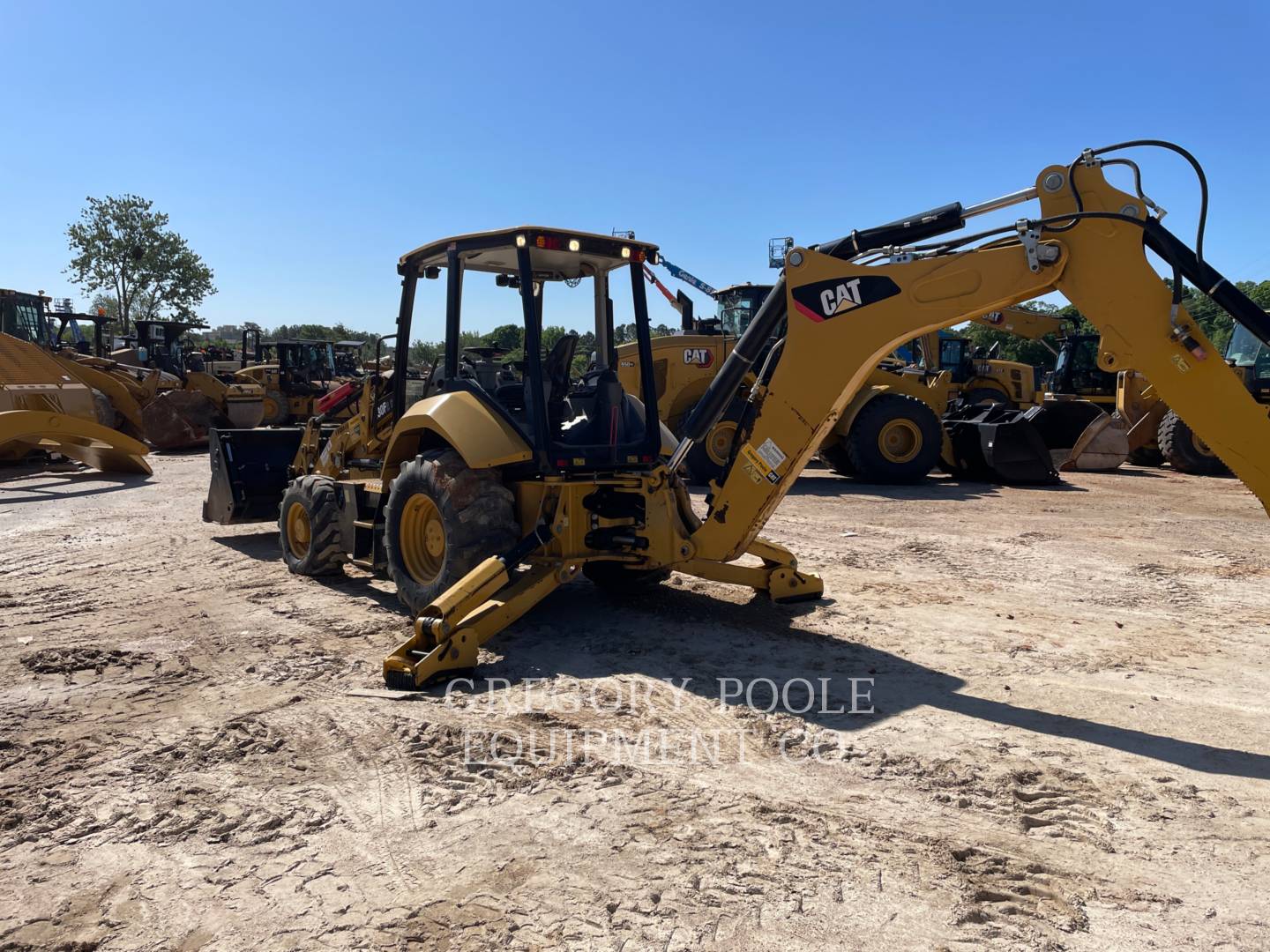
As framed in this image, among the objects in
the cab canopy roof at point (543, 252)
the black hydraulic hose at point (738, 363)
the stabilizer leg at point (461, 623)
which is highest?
the cab canopy roof at point (543, 252)

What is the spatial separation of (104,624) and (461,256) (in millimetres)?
3319

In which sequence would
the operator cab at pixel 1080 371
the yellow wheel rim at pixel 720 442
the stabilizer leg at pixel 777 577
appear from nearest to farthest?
the stabilizer leg at pixel 777 577
the yellow wheel rim at pixel 720 442
the operator cab at pixel 1080 371

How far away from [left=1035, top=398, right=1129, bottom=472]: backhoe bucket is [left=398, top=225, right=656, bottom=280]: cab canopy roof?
422 inches

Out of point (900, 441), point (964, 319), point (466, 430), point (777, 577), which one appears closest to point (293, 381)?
point (900, 441)

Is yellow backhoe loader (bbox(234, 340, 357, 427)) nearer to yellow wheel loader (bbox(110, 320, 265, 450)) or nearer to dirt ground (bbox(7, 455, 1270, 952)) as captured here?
yellow wheel loader (bbox(110, 320, 265, 450))

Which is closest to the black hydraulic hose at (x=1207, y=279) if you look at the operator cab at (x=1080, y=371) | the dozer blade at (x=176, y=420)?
the operator cab at (x=1080, y=371)

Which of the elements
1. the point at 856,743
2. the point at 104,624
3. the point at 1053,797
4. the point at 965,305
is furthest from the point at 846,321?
the point at 104,624

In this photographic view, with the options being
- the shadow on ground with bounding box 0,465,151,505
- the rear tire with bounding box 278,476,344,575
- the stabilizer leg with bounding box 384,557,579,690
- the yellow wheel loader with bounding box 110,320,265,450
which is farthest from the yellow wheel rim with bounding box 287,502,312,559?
the yellow wheel loader with bounding box 110,320,265,450

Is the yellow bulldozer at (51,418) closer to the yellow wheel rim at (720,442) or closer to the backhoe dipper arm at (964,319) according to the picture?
the yellow wheel rim at (720,442)

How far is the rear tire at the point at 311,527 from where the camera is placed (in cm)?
704

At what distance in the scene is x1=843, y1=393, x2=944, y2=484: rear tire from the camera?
43.0 ft

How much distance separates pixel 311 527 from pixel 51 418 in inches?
362

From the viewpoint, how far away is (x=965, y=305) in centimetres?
450

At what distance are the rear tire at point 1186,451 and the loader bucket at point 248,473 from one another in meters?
Result: 13.6
